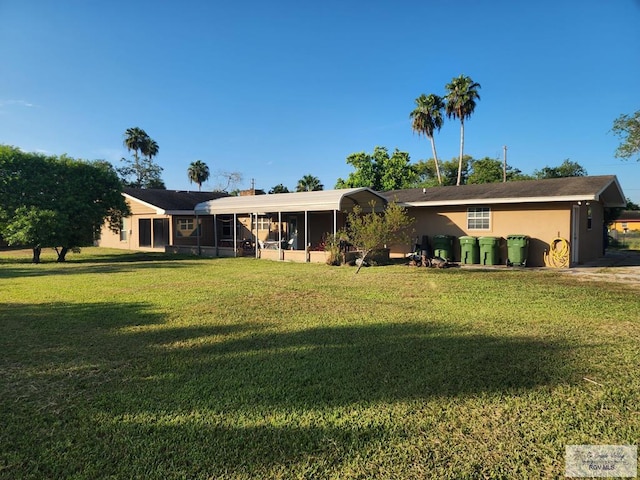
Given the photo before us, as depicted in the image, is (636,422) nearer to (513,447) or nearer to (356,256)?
(513,447)

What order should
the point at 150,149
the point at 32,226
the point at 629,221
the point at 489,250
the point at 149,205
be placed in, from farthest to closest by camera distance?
the point at 150,149 → the point at 629,221 → the point at 149,205 → the point at 32,226 → the point at 489,250

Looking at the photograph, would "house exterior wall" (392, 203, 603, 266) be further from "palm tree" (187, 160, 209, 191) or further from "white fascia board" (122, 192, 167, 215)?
"palm tree" (187, 160, 209, 191)

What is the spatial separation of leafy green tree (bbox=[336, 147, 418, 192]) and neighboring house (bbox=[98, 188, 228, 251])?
17.6 metres

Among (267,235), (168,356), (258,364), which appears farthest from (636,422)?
(267,235)

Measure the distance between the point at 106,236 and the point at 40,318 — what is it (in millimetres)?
23186

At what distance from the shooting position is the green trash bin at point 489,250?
14.9 m

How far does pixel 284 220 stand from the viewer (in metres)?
22.1

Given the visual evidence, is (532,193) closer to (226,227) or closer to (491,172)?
(226,227)

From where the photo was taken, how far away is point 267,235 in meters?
22.7

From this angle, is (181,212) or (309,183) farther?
(309,183)

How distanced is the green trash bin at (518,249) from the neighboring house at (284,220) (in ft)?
20.1

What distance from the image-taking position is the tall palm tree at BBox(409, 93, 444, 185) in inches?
1489

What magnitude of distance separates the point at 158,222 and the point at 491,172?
119ft

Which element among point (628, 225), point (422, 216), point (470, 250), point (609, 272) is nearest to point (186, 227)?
point (422, 216)
